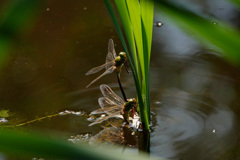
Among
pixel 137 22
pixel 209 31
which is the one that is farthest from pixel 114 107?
pixel 209 31

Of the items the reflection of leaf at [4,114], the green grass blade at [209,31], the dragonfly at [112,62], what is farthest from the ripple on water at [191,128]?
the green grass blade at [209,31]

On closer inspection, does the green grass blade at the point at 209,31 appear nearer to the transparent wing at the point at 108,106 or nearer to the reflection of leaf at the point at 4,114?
the transparent wing at the point at 108,106

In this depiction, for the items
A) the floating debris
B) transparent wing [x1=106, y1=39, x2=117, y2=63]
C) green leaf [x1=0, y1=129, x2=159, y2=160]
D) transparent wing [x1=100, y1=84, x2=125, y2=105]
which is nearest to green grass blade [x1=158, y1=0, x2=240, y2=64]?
green leaf [x1=0, y1=129, x2=159, y2=160]

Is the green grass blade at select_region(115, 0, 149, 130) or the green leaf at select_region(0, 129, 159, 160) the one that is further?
the green grass blade at select_region(115, 0, 149, 130)

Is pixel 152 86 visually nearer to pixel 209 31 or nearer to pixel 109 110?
pixel 109 110

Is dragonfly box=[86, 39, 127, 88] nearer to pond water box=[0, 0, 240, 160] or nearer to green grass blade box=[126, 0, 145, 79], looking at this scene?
pond water box=[0, 0, 240, 160]
